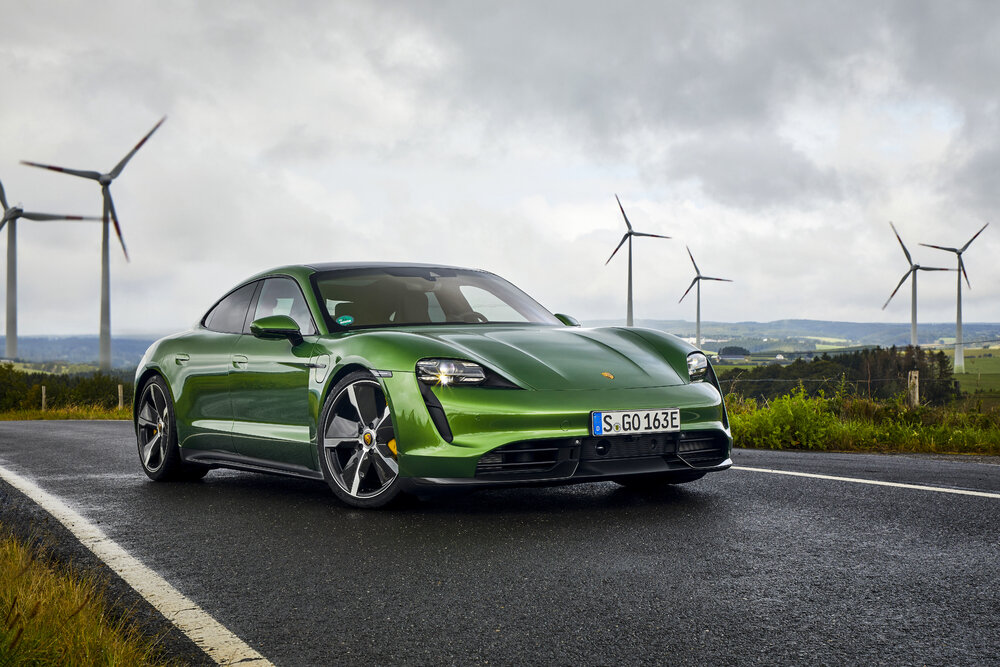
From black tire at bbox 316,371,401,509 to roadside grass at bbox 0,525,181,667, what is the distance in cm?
168

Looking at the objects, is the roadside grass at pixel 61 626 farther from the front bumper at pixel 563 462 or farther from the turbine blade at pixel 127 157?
the turbine blade at pixel 127 157

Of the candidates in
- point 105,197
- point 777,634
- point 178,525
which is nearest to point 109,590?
point 178,525

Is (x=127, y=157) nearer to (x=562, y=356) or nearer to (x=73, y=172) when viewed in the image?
(x=73, y=172)

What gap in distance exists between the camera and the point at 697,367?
17.9 feet

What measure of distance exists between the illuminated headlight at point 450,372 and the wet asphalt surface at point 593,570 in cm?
69

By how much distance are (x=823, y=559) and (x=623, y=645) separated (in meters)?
1.42

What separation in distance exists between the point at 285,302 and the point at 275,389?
70 centimetres

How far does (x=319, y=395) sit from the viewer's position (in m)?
5.27

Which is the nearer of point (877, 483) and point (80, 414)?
point (877, 483)

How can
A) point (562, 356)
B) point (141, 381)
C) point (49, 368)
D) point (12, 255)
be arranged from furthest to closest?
point (49, 368), point (12, 255), point (141, 381), point (562, 356)

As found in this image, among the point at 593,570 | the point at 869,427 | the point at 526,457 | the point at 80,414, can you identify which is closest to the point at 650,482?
the point at 526,457

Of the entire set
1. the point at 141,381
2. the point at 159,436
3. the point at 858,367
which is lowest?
the point at 858,367

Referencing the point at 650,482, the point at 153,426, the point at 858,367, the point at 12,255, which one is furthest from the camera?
the point at 858,367

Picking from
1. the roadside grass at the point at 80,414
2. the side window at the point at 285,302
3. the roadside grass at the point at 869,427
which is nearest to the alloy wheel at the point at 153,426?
the side window at the point at 285,302
